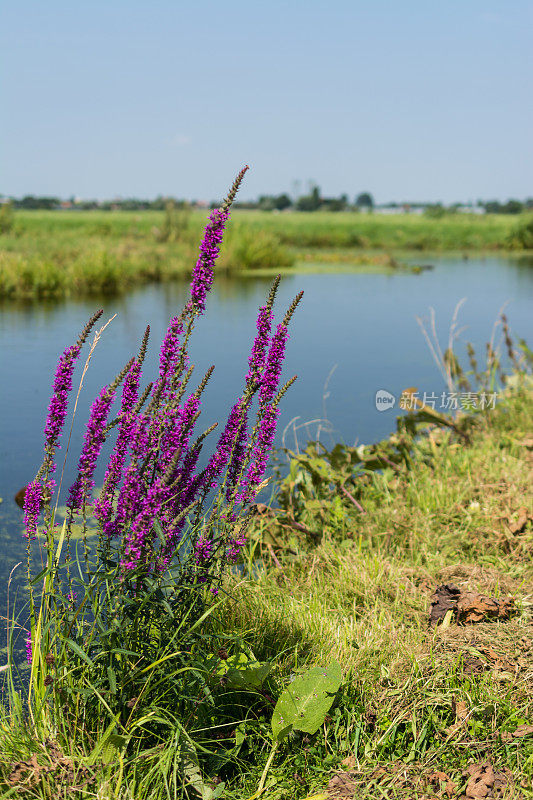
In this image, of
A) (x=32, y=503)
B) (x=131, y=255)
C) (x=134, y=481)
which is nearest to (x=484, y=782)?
(x=134, y=481)

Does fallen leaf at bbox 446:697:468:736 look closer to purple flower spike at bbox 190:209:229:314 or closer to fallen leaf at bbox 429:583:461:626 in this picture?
fallen leaf at bbox 429:583:461:626

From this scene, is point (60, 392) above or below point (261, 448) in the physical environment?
above

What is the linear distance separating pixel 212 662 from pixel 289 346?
818 centimetres

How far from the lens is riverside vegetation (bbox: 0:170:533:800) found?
1.96 metres

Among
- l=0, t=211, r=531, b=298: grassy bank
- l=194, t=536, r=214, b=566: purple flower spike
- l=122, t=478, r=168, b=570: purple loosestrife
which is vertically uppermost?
l=0, t=211, r=531, b=298: grassy bank

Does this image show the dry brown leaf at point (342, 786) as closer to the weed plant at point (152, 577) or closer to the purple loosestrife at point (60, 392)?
the weed plant at point (152, 577)

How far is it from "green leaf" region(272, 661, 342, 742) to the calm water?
67.0 inches

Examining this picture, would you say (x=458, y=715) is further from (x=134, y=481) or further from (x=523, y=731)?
(x=134, y=481)

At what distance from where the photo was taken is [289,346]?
10.1m

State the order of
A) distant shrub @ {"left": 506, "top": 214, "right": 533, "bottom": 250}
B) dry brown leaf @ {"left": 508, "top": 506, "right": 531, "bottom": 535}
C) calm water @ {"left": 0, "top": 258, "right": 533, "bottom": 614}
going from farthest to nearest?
distant shrub @ {"left": 506, "top": 214, "right": 533, "bottom": 250}, calm water @ {"left": 0, "top": 258, "right": 533, "bottom": 614}, dry brown leaf @ {"left": 508, "top": 506, "right": 531, "bottom": 535}

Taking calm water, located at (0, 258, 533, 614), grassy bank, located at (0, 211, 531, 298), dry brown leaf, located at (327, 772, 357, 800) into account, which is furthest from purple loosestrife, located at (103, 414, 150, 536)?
grassy bank, located at (0, 211, 531, 298)

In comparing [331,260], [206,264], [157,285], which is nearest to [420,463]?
[206,264]

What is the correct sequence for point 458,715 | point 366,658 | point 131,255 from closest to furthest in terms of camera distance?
1. point 458,715
2. point 366,658
3. point 131,255

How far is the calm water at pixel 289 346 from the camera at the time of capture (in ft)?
20.5
